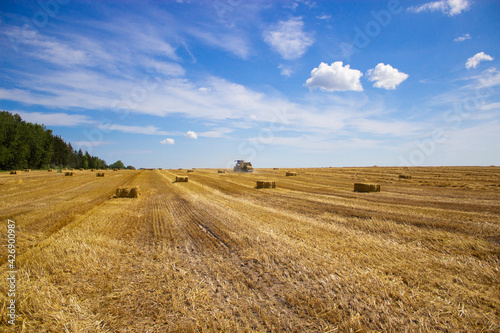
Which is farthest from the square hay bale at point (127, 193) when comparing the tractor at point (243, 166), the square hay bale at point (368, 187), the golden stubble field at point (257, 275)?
the tractor at point (243, 166)

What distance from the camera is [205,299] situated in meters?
3.51

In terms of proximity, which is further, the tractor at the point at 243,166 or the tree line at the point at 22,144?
the tree line at the point at 22,144

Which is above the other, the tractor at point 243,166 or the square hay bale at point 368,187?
the tractor at point 243,166

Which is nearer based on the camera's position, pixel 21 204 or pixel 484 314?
pixel 484 314

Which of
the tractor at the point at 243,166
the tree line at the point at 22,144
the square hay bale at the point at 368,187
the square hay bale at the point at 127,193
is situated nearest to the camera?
the square hay bale at the point at 127,193

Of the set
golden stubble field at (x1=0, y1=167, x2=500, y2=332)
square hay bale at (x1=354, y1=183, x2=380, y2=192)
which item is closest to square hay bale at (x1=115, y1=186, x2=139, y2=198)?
golden stubble field at (x1=0, y1=167, x2=500, y2=332)

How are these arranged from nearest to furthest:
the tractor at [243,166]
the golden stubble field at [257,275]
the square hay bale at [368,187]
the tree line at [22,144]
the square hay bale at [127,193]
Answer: the golden stubble field at [257,275] → the square hay bale at [127,193] → the square hay bale at [368,187] → the tractor at [243,166] → the tree line at [22,144]

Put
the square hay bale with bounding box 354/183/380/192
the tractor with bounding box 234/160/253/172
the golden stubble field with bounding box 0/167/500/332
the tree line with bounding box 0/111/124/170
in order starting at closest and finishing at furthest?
the golden stubble field with bounding box 0/167/500/332
the square hay bale with bounding box 354/183/380/192
the tractor with bounding box 234/160/253/172
the tree line with bounding box 0/111/124/170

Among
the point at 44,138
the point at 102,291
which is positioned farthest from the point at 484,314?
the point at 44,138

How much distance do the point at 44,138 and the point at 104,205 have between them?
8684 cm

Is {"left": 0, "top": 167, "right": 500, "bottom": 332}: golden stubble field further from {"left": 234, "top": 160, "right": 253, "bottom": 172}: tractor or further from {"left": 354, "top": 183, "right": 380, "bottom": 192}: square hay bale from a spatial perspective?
{"left": 234, "top": 160, "right": 253, "bottom": 172}: tractor

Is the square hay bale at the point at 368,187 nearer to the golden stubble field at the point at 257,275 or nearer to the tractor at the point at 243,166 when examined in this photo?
the golden stubble field at the point at 257,275

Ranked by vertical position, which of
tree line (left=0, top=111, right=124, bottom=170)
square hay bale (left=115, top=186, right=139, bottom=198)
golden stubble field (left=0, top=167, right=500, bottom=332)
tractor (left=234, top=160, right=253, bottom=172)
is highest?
tree line (left=0, top=111, right=124, bottom=170)

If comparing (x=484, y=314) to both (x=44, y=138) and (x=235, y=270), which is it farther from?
(x=44, y=138)
